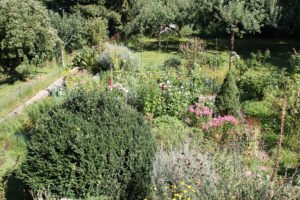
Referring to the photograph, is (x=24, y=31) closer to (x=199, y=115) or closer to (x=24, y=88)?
(x=24, y=88)

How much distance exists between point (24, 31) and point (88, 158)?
357 inches

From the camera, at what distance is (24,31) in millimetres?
12227

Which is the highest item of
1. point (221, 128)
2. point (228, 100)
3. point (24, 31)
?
point (24, 31)

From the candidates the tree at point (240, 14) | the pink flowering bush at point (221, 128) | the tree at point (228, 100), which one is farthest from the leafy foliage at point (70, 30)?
the pink flowering bush at point (221, 128)

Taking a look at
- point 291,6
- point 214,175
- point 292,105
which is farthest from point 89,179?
point 291,6

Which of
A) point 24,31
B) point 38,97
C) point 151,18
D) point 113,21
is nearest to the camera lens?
point 38,97

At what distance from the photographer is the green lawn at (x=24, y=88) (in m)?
10.3

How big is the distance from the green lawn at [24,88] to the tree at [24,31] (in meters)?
0.93

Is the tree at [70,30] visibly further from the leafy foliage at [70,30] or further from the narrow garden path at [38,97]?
the narrow garden path at [38,97]

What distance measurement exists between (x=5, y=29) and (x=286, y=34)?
1741 cm

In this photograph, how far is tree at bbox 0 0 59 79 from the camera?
476 inches

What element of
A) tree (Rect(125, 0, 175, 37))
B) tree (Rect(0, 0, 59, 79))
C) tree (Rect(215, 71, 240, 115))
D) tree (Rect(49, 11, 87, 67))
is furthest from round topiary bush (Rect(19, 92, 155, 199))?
tree (Rect(125, 0, 175, 37))

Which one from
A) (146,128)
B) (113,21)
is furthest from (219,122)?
(113,21)

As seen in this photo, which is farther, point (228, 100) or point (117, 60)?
point (117, 60)
